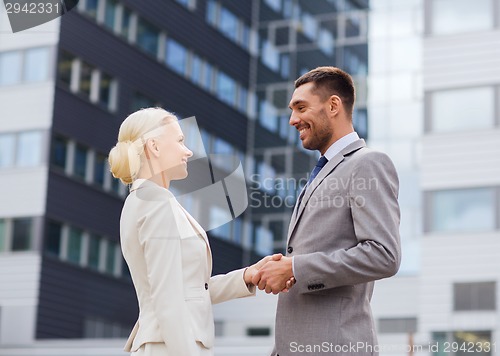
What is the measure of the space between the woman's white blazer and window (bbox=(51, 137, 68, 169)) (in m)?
23.6

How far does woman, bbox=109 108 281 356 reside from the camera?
13.4ft

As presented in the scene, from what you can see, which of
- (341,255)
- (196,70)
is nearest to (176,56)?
(196,70)

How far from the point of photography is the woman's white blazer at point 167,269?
4.07m

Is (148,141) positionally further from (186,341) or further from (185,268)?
(186,341)

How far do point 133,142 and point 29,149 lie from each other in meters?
23.6

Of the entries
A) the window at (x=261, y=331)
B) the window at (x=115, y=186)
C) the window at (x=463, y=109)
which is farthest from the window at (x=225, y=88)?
the window at (x=463, y=109)

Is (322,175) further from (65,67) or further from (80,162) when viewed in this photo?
(80,162)

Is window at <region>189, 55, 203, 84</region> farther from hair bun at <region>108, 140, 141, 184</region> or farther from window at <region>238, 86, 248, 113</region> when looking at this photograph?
hair bun at <region>108, 140, 141, 184</region>

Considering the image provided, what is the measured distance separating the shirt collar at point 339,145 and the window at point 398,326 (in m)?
22.7

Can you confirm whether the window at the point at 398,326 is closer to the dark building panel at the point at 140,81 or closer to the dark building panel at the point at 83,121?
the dark building panel at the point at 83,121

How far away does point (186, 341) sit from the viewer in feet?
13.3

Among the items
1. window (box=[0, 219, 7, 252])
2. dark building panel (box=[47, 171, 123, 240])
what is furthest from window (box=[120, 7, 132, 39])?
window (box=[0, 219, 7, 252])

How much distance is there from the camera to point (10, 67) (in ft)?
92.0

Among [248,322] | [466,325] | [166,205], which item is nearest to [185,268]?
[166,205]
